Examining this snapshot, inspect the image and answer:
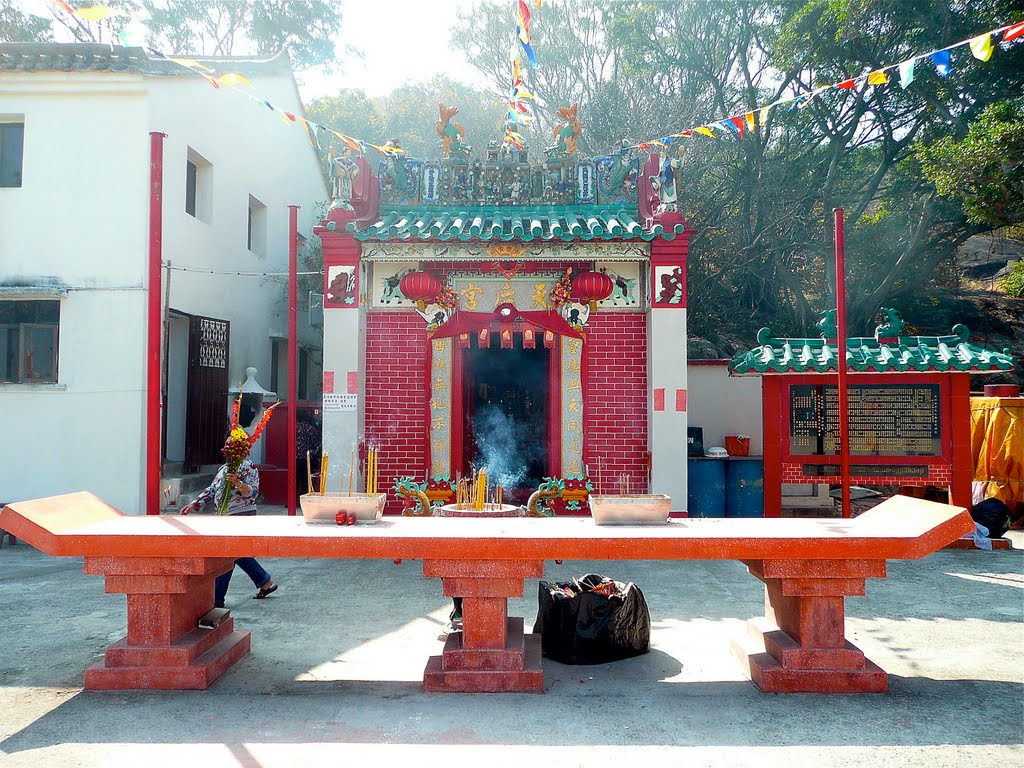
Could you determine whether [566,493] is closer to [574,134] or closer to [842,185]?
[574,134]

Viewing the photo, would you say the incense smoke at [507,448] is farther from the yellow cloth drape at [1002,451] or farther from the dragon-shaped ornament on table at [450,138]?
the yellow cloth drape at [1002,451]

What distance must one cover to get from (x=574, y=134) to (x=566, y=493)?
4.26 m

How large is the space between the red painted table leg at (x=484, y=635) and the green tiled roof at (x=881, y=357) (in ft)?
17.4

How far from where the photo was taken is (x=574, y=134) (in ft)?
29.8

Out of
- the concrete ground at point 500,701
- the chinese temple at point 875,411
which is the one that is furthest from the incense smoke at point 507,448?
the concrete ground at point 500,701

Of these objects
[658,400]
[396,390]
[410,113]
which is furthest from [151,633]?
[410,113]

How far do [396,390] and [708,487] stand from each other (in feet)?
13.2

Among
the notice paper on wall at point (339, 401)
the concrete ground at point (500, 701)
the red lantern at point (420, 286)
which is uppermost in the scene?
the red lantern at point (420, 286)

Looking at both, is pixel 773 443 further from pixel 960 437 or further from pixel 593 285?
pixel 593 285

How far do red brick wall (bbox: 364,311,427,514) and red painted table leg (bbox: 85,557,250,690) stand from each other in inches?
174

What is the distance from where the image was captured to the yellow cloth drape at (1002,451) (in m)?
9.69

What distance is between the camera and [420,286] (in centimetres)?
829

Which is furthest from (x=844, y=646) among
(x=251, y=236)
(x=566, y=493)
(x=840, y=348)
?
(x=251, y=236)

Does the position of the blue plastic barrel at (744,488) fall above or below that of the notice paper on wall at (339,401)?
below
